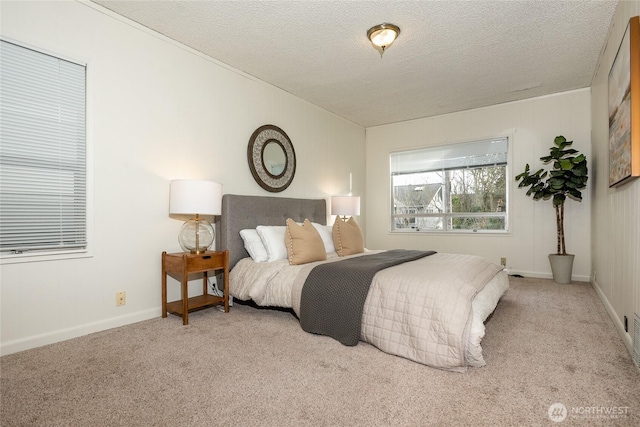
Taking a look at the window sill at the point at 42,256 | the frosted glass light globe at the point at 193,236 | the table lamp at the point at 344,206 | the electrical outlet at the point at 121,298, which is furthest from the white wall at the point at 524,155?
the window sill at the point at 42,256

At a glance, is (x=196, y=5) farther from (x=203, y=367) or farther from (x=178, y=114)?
(x=203, y=367)

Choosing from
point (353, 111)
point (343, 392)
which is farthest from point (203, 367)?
point (353, 111)

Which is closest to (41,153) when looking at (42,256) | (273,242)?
(42,256)

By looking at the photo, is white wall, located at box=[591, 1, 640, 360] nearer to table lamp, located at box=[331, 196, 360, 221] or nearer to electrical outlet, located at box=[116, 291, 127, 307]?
table lamp, located at box=[331, 196, 360, 221]

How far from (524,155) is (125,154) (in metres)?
4.97

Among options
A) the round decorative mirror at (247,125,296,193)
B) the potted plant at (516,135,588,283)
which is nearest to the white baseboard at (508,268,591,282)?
the potted plant at (516,135,588,283)

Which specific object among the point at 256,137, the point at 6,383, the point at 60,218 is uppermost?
the point at 256,137

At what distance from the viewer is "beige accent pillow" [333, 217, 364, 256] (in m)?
3.84

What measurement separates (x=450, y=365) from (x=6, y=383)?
95.2 inches

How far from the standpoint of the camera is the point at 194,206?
9.55ft

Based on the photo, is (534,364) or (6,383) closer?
(6,383)

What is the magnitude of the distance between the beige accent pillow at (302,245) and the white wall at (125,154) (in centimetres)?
97

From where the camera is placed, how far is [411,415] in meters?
1.55

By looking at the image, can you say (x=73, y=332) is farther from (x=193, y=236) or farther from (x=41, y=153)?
(x=41, y=153)
